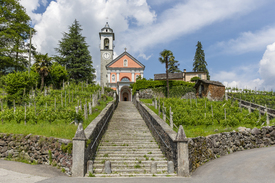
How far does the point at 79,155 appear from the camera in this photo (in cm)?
698

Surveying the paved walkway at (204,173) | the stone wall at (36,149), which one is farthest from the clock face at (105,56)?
the paved walkway at (204,173)

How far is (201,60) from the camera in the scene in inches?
2320

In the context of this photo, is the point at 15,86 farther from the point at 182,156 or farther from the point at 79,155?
the point at 182,156

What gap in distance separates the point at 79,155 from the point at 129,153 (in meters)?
2.50

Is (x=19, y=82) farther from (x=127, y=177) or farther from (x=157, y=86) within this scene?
(x=157, y=86)

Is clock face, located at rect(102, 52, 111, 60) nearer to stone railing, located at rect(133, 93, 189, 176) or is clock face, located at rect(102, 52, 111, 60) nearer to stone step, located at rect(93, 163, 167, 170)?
stone railing, located at rect(133, 93, 189, 176)

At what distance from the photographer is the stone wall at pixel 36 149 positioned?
7441 mm

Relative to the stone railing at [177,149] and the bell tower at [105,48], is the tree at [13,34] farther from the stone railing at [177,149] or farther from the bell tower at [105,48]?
the stone railing at [177,149]

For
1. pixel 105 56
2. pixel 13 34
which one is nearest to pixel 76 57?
pixel 105 56

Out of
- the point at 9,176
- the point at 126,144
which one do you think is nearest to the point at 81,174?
the point at 9,176

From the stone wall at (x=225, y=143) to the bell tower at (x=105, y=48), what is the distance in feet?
123

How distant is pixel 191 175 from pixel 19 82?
19119mm

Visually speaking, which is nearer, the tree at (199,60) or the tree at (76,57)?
the tree at (76,57)

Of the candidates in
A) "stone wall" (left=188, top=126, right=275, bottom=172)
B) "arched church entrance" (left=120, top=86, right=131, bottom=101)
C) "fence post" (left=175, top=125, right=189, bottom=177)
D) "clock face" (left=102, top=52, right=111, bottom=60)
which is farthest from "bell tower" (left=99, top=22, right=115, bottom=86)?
"fence post" (left=175, top=125, right=189, bottom=177)
